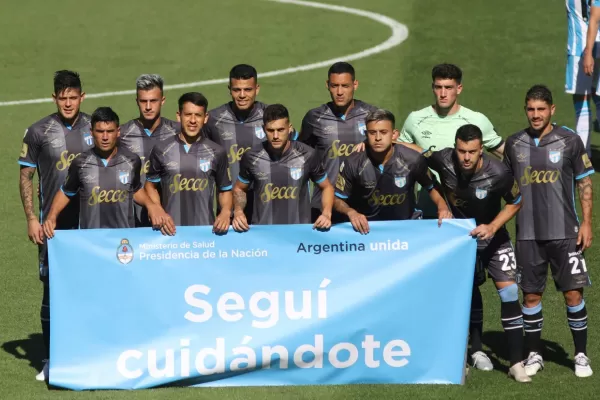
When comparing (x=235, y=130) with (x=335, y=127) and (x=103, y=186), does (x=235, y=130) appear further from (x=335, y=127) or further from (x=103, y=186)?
(x=103, y=186)

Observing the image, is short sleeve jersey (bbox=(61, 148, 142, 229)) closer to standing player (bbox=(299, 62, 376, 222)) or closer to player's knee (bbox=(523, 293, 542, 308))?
standing player (bbox=(299, 62, 376, 222))

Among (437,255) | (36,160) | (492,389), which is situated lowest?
(492,389)

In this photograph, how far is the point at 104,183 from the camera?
1006 centimetres

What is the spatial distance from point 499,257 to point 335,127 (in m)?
1.99

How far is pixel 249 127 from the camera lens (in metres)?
11.3

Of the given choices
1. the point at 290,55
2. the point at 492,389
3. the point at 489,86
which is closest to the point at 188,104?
the point at 492,389

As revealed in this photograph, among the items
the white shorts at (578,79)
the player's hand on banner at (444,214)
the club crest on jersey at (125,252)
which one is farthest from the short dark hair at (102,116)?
the white shorts at (578,79)

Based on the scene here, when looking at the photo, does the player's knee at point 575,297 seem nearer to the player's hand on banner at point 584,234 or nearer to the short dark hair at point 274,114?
the player's hand on banner at point 584,234

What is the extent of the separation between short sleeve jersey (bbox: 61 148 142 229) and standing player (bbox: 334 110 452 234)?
164 cm

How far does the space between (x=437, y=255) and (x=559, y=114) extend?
30.2ft

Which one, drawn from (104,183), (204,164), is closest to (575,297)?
(204,164)

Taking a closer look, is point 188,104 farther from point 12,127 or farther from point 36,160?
point 12,127

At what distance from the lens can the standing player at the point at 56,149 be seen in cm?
1040

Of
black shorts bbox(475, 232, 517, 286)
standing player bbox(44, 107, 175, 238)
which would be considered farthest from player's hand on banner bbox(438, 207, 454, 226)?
standing player bbox(44, 107, 175, 238)
